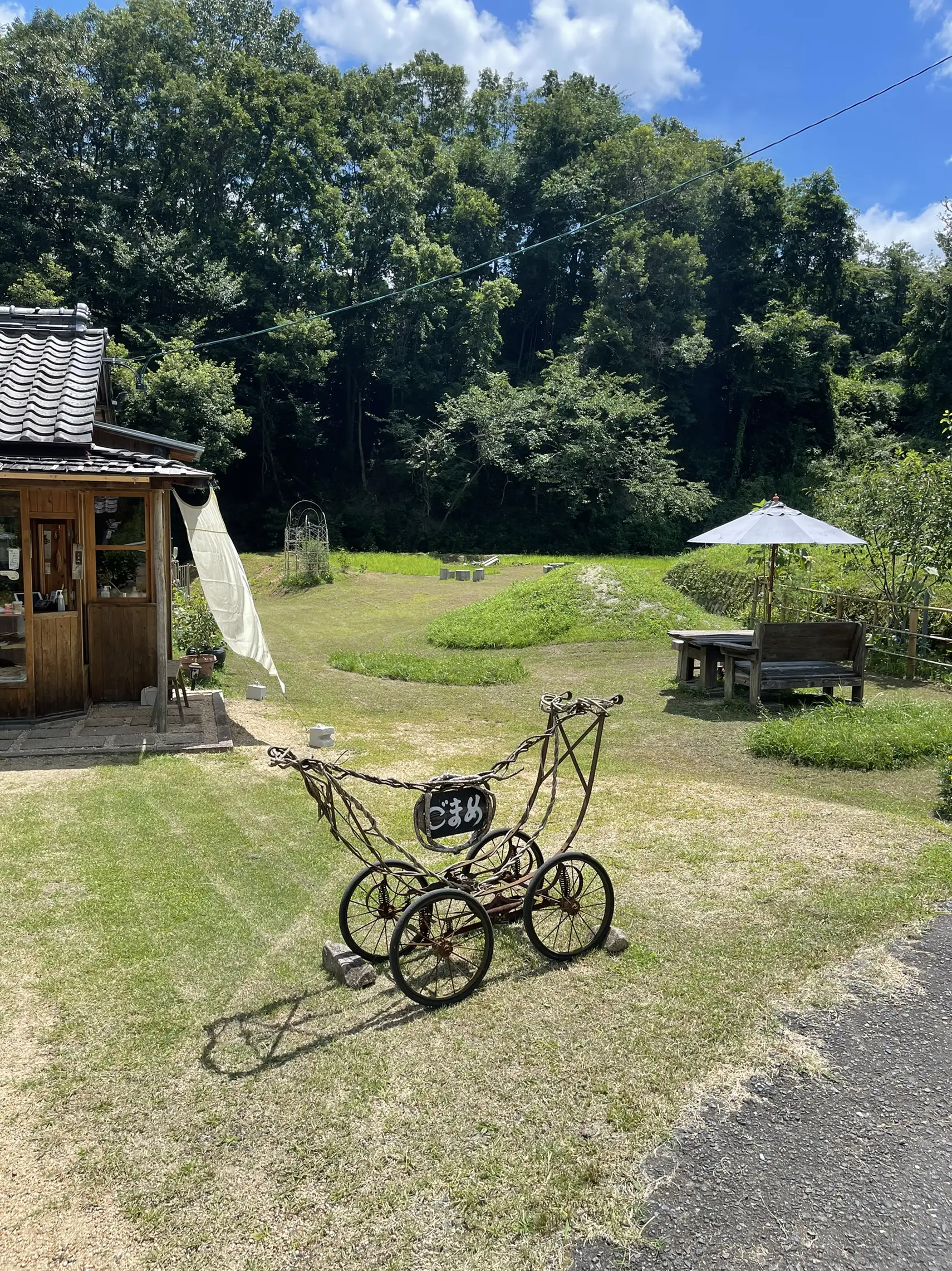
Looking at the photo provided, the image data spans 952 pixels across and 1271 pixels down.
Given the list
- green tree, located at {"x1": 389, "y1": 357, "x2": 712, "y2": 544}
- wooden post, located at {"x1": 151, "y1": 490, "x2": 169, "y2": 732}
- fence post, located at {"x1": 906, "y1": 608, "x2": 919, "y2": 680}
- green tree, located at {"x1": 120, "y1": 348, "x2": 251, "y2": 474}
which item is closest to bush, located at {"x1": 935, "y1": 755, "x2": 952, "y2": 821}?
fence post, located at {"x1": 906, "y1": 608, "x2": 919, "y2": 680}

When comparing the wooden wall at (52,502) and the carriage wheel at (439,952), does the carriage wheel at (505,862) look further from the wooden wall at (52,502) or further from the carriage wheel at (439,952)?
the wooden wall at (52,502)

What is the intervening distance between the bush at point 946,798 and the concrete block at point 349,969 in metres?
4.42

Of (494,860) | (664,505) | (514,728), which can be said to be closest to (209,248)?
(664,505)

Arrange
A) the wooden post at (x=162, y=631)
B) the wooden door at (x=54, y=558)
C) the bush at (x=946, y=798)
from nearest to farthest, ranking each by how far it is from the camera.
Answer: the bush at (x=946, y=798)
the wooden post at (x=162, y=631)
the wooden door at (x=54, y=558)

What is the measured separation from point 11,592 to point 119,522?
1.39 m

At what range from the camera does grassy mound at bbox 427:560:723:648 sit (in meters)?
14.5

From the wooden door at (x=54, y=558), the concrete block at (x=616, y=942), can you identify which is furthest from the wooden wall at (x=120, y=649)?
the concrete block at (x=616, y=942)

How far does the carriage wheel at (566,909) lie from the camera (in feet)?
13.4

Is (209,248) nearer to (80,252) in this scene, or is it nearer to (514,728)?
(80,252)

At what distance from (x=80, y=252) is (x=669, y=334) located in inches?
939

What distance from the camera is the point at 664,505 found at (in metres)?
32.7

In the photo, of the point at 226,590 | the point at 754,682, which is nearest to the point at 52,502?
the point at 226,590

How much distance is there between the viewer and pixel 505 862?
435 centimetres

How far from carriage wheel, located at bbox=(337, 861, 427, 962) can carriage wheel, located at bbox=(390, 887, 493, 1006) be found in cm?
11
